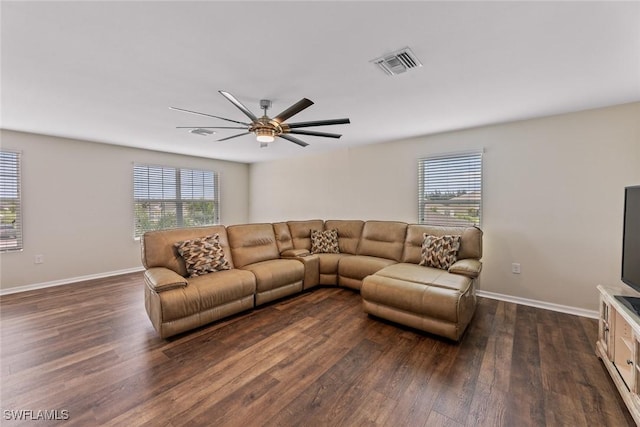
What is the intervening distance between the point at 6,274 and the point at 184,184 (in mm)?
2973

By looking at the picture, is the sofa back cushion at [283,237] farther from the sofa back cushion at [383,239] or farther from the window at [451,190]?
the window at [451,190]

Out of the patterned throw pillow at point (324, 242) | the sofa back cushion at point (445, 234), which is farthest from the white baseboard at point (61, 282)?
the sofa back cushion at point (445, 234)

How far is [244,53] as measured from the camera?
189 centimetres

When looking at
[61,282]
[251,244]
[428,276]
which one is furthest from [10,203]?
[428,276]

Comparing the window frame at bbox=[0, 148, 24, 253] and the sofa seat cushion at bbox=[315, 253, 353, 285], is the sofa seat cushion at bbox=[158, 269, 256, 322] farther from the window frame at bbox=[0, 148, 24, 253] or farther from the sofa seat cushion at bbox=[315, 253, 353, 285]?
the window frame at bbox=[0, 148, 24, 253]

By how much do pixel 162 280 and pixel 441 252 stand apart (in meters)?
3.15

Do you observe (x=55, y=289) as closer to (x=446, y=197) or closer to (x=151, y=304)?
(x=151, y=304)

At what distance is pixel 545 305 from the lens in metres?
3.22

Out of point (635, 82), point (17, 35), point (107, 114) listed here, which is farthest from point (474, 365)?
point (107, 114)

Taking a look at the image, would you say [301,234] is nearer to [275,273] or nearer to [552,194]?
[275,273]

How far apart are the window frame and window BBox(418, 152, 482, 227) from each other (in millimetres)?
6089

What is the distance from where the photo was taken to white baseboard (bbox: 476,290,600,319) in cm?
298

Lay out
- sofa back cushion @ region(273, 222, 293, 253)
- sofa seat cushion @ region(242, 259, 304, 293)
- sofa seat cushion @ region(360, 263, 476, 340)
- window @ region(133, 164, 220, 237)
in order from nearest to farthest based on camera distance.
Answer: sofa seat cushion @ region(360, 263, 476, 340), sofa seat cushion @ region(242, 259, 304, 293), sofa back cushion @ region(273, 222, 293, 253), window @ region(133, 164, 220, 237)

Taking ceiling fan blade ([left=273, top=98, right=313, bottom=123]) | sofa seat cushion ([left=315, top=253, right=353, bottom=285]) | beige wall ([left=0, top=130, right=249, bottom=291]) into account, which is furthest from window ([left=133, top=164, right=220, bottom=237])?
ceiling fan blade ([left=273, top=98, right=313, bottom=123])
